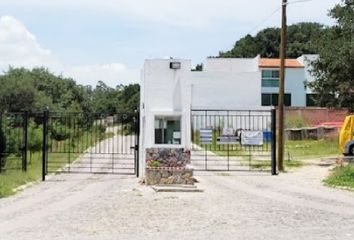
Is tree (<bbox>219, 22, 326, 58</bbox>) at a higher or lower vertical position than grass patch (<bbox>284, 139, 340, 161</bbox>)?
higher

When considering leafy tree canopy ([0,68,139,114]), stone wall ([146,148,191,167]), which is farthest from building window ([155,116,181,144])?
leafy tree canopy ([0,68,139,114])

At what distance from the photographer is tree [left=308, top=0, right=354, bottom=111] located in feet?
107

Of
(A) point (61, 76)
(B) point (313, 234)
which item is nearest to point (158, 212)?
(B) point (313, 234)

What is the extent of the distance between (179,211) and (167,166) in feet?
21.9

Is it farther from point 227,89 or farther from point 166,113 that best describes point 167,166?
point 227,89

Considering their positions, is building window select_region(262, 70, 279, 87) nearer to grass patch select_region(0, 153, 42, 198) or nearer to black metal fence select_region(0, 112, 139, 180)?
black metal fence select_region(0, 112, 139, 180)

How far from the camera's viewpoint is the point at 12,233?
38.2ft

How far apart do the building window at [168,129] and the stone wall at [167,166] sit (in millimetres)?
620

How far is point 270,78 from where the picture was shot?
82.4 meters

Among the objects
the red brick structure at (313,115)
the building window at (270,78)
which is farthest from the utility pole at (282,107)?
the building window at (270,78)

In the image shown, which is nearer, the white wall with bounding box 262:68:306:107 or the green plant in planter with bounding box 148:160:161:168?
the green plant in planter with bounding box 148:160:161:168

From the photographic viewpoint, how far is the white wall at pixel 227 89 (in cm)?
7200

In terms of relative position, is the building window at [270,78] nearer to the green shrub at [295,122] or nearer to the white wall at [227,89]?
the white wall at [227,89]

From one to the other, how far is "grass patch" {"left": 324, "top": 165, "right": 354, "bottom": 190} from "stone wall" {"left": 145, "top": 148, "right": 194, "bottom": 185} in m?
5.05
